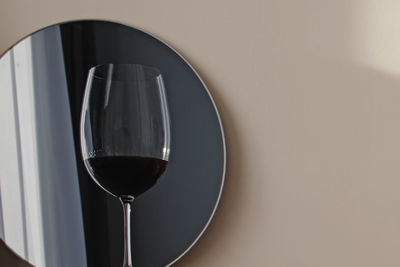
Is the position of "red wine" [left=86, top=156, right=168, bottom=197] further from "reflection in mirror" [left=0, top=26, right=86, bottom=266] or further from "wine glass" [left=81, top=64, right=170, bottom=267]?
"reflection in mirror" [left=0, top=26, right=86, bottom=266]

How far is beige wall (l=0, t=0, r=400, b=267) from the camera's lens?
2.89ft

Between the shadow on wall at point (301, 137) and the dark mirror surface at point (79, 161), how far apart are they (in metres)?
0.04

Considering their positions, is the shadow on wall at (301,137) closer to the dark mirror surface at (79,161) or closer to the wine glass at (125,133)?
the dark mirror surface at (79,161)

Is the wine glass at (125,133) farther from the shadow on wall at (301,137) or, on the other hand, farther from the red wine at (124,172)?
the shadow on wall at (301,137)

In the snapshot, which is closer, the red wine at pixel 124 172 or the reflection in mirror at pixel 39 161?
the red wine at pixel 124 172

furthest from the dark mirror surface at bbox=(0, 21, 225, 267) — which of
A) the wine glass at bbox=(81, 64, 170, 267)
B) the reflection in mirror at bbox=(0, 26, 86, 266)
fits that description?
the wine glass at bbox=(81, 64, 170, 267)

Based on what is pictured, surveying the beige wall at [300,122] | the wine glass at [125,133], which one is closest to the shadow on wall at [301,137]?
the beige wall at [300,122]

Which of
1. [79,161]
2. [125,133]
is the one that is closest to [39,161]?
[79,161]

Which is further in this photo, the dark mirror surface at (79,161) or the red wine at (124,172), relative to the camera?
the dark mirror surface at (79,161)

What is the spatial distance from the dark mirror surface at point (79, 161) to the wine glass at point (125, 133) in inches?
5.0

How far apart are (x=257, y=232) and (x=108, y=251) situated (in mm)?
242

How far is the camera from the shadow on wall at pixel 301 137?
886 millimetres

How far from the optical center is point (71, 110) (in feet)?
3.43

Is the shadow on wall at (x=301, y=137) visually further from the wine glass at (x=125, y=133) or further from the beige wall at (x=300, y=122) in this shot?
the wine glass at (x=125, y=133)
